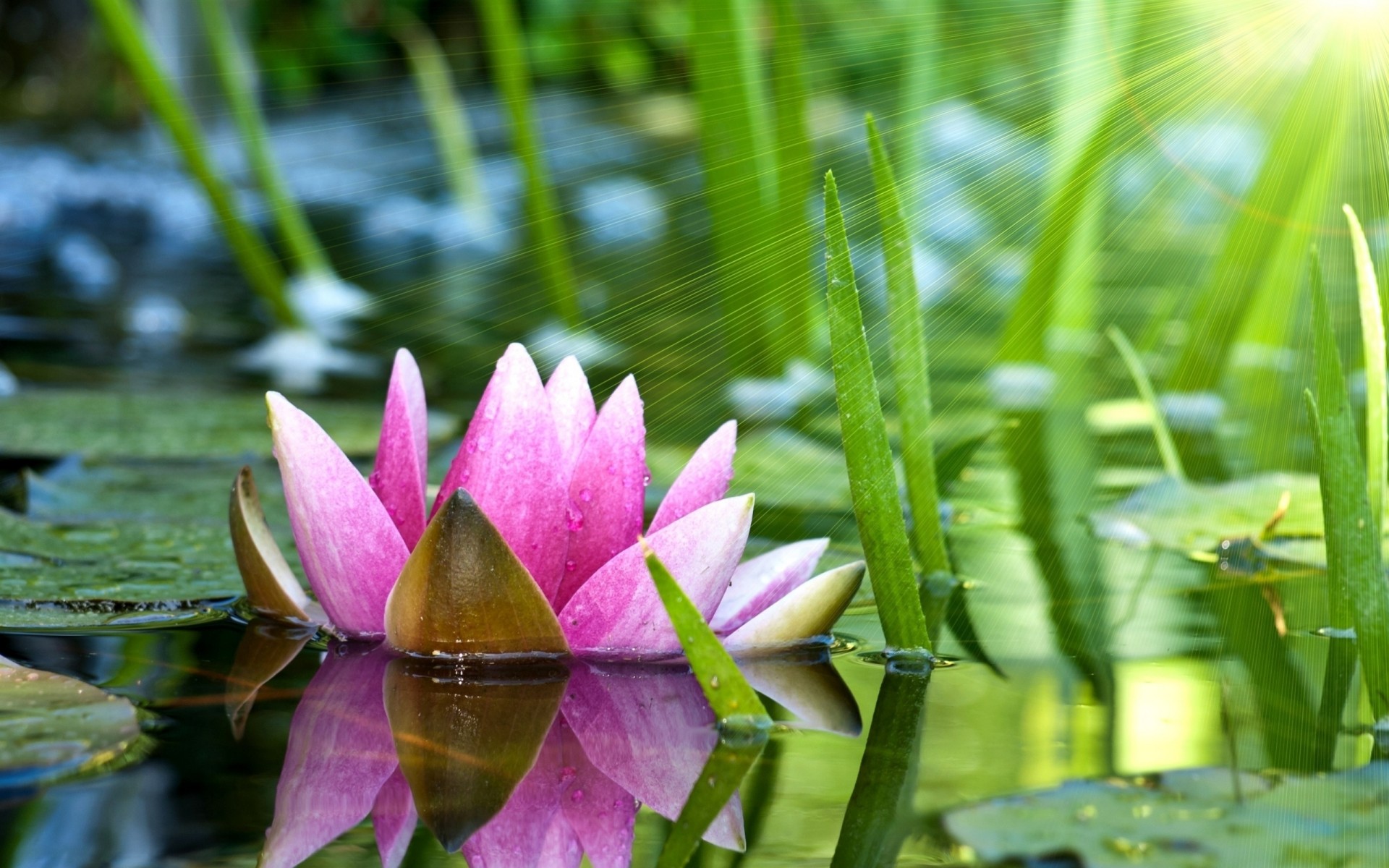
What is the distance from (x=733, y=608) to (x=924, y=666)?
0.13 metres

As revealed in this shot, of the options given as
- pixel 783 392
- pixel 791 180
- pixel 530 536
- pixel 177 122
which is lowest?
pixel 783 392

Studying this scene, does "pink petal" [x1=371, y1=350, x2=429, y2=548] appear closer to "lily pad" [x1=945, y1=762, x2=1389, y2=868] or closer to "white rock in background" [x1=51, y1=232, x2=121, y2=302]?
"lily pad" [x1=945, y1=762, x2=1389, y2=868]

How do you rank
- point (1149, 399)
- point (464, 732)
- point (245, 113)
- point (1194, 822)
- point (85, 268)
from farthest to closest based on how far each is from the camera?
point (85, 268) → point (245, 113) → point (1149, 399) → point (464, 732) → point (1194, 822)

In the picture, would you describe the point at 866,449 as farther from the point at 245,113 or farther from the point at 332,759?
the point at 245,113

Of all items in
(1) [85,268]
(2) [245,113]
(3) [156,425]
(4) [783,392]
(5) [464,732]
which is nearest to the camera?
(5) [464,732]

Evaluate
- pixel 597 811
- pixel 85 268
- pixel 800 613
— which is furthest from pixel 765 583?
pixel 85 268

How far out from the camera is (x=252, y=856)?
0.49 m

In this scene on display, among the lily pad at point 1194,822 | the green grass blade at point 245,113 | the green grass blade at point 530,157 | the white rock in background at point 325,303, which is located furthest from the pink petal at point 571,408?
the white rock in background at point 325,303

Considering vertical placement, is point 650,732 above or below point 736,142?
below

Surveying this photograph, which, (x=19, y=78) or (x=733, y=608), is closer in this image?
(x=733, y=608)

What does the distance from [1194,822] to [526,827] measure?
286 millimetres

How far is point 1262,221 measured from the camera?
167 cm

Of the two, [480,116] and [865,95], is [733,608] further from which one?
[480,116]

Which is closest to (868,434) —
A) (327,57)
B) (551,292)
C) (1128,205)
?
(551,292)
